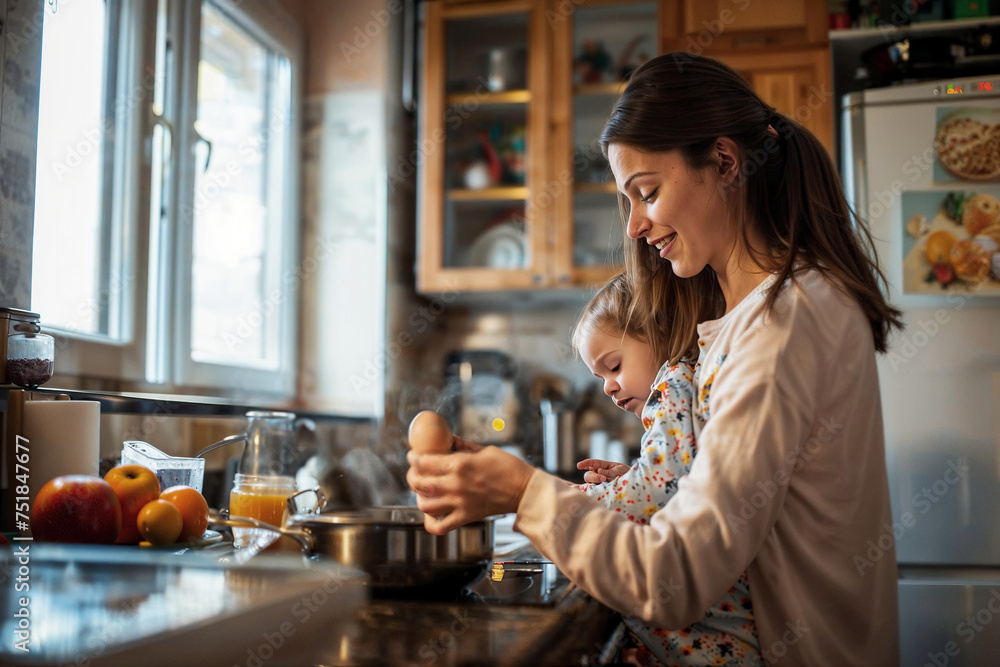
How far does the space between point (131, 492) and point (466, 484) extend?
478mm

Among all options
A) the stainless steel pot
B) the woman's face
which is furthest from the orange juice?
the woman's face

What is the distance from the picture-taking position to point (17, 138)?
1.35 m

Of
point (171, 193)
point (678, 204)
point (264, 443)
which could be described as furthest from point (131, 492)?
point (171, 193)

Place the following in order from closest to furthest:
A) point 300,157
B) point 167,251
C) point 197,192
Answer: point 167,251 < point 197,192 < point 300,157

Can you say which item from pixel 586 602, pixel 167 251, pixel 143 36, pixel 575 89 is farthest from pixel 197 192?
pixel 586 602

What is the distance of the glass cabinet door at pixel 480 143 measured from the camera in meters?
2.87

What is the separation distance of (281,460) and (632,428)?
1.58 meters

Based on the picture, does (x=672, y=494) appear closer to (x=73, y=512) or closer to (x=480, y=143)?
(x=73, y=512)

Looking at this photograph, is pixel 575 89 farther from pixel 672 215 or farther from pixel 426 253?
pixel 672 215

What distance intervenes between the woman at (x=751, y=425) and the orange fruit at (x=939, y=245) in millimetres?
1167

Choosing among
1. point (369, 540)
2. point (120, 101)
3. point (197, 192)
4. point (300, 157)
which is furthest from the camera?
point (300, 157)

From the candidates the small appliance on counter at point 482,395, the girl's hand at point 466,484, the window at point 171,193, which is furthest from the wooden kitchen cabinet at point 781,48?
the girl's hand at point 466,484

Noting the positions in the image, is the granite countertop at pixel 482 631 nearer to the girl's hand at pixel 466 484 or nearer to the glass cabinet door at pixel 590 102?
the girl's hand at pixel 466 484

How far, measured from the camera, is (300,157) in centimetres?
282
